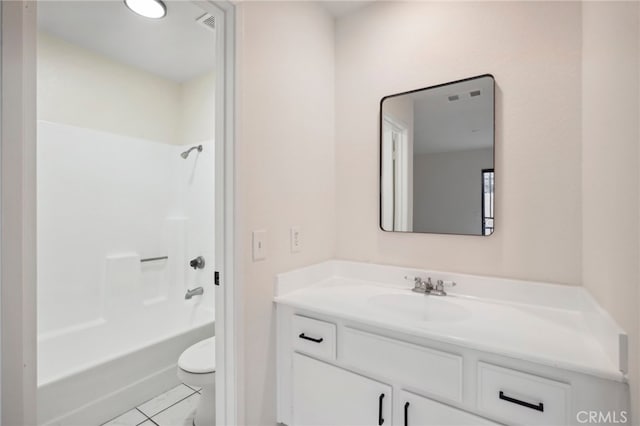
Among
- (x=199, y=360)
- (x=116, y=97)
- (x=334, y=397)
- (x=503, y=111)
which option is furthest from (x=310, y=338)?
(x=116, y=97)

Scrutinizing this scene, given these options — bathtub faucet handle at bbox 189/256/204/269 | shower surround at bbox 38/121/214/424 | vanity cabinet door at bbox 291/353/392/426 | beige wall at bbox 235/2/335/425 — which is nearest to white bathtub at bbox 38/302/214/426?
shower surround at bbox 38/121/214/424

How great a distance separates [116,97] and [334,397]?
2.55 meters

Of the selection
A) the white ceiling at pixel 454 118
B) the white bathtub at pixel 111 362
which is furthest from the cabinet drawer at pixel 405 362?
the white bathtub at pixel 111 362

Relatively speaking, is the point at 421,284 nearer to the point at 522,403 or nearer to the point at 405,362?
the point at 405,362

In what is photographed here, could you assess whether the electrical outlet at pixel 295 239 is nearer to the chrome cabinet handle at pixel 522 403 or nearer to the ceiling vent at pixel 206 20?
the chrome cabinet handle at pixel 522 403

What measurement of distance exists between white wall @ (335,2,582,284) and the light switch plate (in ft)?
2.07

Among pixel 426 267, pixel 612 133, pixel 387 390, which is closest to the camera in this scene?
pixel 612 133

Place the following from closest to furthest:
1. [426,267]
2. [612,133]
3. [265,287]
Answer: [612,133]
[265,287]
[426,267]

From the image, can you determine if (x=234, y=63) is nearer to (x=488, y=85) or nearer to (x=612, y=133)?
(x=488, y=85)

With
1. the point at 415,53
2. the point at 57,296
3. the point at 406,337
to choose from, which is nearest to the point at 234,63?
the point at 415,53

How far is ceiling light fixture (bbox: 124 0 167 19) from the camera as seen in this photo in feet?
5.43

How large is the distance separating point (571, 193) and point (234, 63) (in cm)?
149

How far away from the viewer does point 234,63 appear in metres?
1.30

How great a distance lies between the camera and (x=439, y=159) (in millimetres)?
1573
